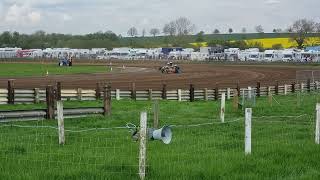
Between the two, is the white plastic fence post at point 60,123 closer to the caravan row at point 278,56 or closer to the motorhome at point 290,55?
the caravan row at point 278,56

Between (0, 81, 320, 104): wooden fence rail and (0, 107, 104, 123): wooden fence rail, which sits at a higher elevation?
(0, 107, 104, 123): wooden fence rail

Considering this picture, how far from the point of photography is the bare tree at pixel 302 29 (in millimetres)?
159875

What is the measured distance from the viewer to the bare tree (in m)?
160

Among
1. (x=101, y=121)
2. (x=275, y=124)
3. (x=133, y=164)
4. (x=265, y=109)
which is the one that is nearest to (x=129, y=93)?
(x=265, y=109)

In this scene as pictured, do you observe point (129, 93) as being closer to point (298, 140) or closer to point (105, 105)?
point (105, 105)

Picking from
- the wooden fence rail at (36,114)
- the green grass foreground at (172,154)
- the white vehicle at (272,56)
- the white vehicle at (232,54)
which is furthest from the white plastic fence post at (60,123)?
the white vehicle at (232,54)

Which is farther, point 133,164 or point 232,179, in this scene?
point 133,164

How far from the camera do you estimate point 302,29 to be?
161125 millimetres

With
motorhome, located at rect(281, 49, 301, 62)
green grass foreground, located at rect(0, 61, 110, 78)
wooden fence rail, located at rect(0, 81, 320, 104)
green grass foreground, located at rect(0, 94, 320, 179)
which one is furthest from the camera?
motorhome, located at rect(281, 49, 301, 62)

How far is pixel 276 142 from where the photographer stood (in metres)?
13.8

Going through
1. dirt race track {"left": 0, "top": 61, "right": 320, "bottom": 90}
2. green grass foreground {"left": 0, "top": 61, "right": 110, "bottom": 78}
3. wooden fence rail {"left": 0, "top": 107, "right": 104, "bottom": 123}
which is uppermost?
wooden fence rail {"left": 0, "top": 107, "right": 104, "bottom": 123}

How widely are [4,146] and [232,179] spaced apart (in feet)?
18.1

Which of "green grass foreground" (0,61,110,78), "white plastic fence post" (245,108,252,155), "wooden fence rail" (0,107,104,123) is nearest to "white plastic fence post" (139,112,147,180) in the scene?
"white plastic fence post" (245,108,252,155)

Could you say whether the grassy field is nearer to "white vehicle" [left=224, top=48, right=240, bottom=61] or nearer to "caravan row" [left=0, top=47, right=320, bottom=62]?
"caravan row" [left=0, top=47, right=320, bottom=62]
